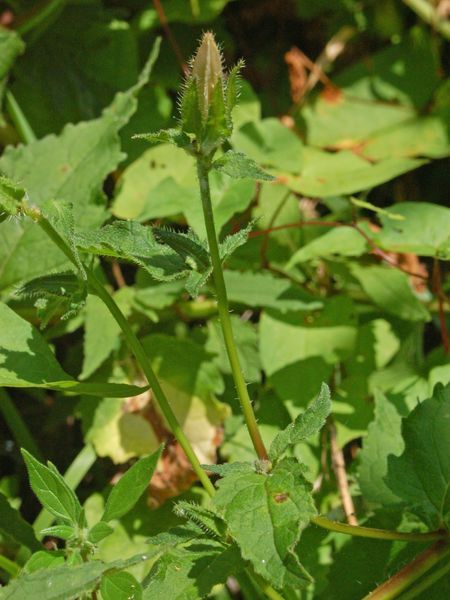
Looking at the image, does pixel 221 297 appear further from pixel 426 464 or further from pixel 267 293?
pixel 267 293

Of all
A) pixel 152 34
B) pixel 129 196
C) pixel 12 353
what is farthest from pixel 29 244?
pixel 152 34

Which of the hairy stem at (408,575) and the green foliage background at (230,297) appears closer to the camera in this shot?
the hairy stem at (408,575)

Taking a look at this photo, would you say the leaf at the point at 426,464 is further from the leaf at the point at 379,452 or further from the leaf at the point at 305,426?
the leaf at the point at 305,426

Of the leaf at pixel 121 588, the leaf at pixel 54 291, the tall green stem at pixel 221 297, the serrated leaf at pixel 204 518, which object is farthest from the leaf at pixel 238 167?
the leaf at pixel 121 588

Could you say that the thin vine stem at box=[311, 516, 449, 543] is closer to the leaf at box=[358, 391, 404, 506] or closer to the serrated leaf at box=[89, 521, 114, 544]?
the leaf at box=[358, 391, 404, 506]

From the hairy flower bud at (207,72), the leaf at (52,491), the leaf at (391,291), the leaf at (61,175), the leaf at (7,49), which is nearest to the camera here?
Answer: the hairy flower bud at (207,72)

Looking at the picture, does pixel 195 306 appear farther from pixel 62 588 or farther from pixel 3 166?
pixel 62 588

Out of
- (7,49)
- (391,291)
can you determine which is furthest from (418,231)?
(7,49)
